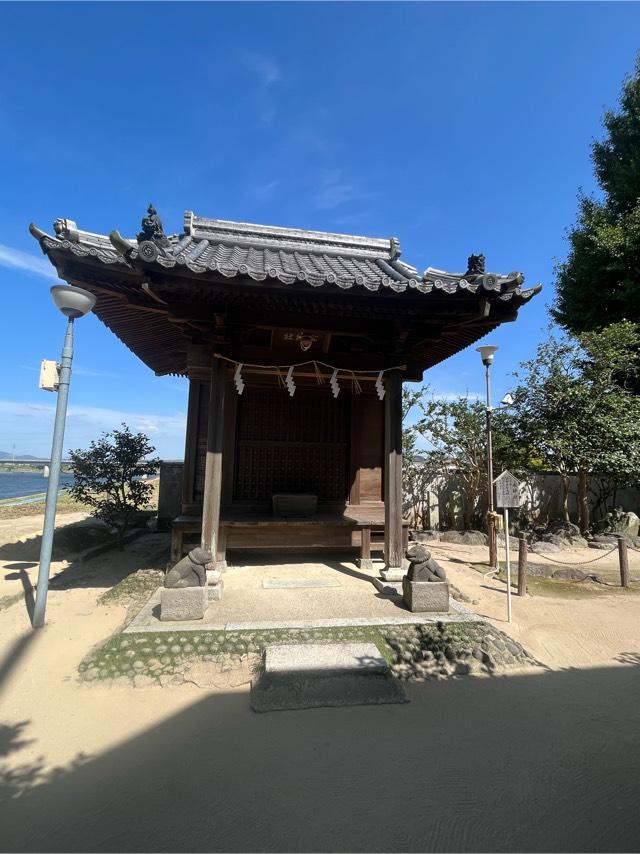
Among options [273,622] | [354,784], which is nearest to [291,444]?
[273,622]

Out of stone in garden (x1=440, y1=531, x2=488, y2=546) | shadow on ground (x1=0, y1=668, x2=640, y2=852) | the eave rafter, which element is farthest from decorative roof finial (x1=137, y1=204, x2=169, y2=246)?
stone in garden (x1=440, y1=531, x2=488, y2=546)

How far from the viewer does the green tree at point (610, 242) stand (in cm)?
1347

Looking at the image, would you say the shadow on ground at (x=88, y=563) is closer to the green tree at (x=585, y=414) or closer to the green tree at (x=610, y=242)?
the green tree at (x=585, y=414)

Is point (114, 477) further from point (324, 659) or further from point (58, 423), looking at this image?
point (324, 659)

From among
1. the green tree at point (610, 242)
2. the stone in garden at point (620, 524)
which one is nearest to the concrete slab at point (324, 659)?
the stone in garden at point (620, 524)

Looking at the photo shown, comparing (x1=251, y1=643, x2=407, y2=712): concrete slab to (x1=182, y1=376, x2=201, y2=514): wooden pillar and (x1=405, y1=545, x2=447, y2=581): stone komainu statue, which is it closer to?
(x1=405, y1=545, x2=447, y2=581): stone komainu statue

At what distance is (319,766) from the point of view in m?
2.52

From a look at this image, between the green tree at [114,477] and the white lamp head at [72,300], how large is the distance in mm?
4695

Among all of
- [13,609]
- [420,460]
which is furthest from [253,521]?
[420,460]

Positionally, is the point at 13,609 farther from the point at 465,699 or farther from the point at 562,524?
the point at 562,524

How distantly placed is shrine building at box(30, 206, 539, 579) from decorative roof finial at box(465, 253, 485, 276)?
24 mm

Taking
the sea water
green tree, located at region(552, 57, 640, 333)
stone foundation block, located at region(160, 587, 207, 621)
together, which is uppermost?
green tree, located at region(552, 57, 640, 333)

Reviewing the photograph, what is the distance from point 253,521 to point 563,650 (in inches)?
169

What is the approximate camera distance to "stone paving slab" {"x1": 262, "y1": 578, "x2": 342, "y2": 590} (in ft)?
17.9
